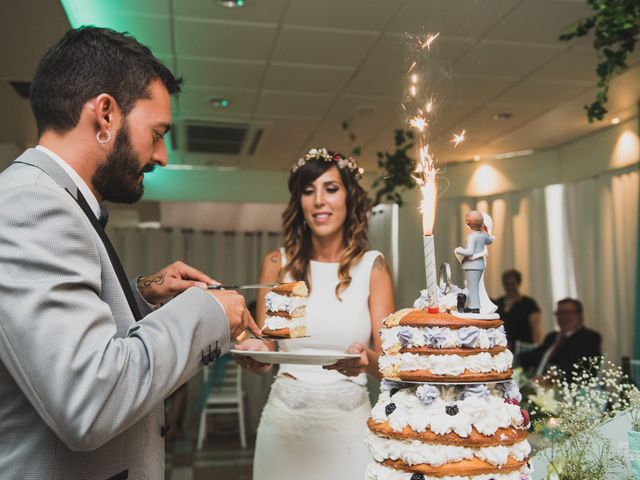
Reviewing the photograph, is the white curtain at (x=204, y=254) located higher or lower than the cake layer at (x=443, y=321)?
higher

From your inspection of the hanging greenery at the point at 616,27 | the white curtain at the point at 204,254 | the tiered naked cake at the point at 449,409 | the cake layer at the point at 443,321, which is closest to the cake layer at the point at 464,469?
the tiered naked cake at the point at 449,409

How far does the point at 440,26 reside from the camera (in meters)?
1.96

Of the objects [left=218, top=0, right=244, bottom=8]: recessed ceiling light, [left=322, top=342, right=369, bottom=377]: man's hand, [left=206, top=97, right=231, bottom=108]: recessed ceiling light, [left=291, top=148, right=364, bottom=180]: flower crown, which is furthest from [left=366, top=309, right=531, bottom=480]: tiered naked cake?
[left=206, top=97, right=231, bottom=108]: recessed ceiling light

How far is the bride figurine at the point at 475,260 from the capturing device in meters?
1.42

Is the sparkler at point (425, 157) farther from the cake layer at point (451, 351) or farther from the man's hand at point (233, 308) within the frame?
the man's hand at point (233, 308)

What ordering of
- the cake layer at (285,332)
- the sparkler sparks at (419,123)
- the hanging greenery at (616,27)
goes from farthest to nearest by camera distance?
1. the hanging greenery at (616,27)
2. the cake layer at (285,332)
3. the sparkler sparks at (419,123)

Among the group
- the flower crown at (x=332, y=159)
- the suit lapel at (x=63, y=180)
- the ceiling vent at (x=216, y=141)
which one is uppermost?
the ceiling vent at (x=216, y=141)

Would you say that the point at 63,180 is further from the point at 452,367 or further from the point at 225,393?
the point at 225,393

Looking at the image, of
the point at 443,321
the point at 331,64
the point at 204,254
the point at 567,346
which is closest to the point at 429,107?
the point at 443,321

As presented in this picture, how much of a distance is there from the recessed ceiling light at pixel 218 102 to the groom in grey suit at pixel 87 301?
4223mm

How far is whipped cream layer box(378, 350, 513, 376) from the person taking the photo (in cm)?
133

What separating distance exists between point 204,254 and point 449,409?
8.01 m

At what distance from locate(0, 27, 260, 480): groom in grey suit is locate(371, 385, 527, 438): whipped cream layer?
1.27 feet

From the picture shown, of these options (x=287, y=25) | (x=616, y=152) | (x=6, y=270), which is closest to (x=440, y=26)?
(x=6, y=270)
